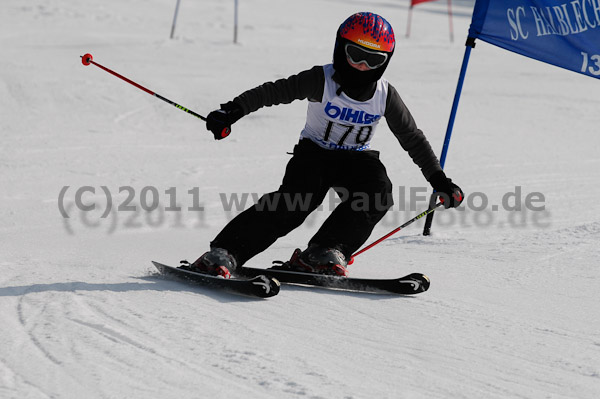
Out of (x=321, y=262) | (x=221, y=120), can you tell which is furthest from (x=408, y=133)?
(x=221, y=120)

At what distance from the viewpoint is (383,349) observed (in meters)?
3.06

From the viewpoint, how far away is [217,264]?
12.5 ft

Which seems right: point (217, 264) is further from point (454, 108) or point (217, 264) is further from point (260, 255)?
point (454, 108)

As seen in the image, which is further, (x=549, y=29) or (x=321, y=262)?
(x=549, y=29)

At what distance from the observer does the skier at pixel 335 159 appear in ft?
12.9

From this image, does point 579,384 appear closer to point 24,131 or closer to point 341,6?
point 24,131

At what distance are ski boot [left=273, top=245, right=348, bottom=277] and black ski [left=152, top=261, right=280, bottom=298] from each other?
0.87 feet

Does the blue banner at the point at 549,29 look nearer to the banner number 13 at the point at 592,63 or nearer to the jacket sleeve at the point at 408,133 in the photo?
the banner number 13 at the point at 592,63

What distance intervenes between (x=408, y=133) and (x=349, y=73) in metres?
0.53

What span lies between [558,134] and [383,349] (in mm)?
7685

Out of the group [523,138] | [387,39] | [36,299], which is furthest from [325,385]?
[523,138]

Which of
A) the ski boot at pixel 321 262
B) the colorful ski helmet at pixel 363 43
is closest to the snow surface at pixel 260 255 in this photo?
the ski boot at pixel 321 262

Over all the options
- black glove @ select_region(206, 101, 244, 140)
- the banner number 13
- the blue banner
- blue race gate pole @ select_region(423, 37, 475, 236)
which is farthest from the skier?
the banner number 13

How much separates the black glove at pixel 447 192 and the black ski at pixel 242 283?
3.46 feet
